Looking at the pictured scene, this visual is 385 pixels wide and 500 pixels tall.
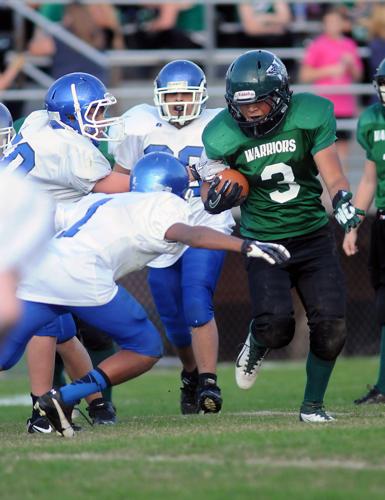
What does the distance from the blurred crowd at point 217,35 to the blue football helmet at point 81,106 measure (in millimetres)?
5334

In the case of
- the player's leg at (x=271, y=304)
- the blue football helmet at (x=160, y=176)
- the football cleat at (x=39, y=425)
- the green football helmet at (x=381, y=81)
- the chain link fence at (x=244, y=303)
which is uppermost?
the green football helmet at (x=381, y=81)

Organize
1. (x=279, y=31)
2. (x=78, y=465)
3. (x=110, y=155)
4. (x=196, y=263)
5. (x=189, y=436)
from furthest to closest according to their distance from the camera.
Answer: (x=279, y=31), (x=110, y=155), (x=196, y=263), (x=189, y=436), (x=78, y=465)

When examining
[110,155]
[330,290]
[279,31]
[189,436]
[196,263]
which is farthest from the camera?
[279,31]

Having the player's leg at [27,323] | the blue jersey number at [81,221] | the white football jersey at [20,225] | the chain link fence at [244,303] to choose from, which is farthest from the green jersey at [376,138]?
the white football jersey at [20,225]

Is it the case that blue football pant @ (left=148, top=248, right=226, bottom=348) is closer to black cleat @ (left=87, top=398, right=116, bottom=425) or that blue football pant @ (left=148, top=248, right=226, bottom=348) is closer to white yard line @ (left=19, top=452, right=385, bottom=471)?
black cleat @ (left=87, top=398, right=116, bottom=425)

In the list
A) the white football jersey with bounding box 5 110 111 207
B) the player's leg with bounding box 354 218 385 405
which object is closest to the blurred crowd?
the player's leg with bounding box 354 218 385 405

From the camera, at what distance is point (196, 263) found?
6949 millimetres

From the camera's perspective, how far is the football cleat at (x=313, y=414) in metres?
5.99

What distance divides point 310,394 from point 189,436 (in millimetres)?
918

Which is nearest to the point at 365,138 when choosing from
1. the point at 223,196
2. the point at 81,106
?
the point at 223,196

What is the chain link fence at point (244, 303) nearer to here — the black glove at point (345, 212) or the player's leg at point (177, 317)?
the player's leg at point (177, 317)

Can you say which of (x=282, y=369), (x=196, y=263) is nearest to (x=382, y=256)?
(x=196, y=263)

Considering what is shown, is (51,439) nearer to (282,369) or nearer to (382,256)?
(382,256)

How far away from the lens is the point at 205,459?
472 centimetres
